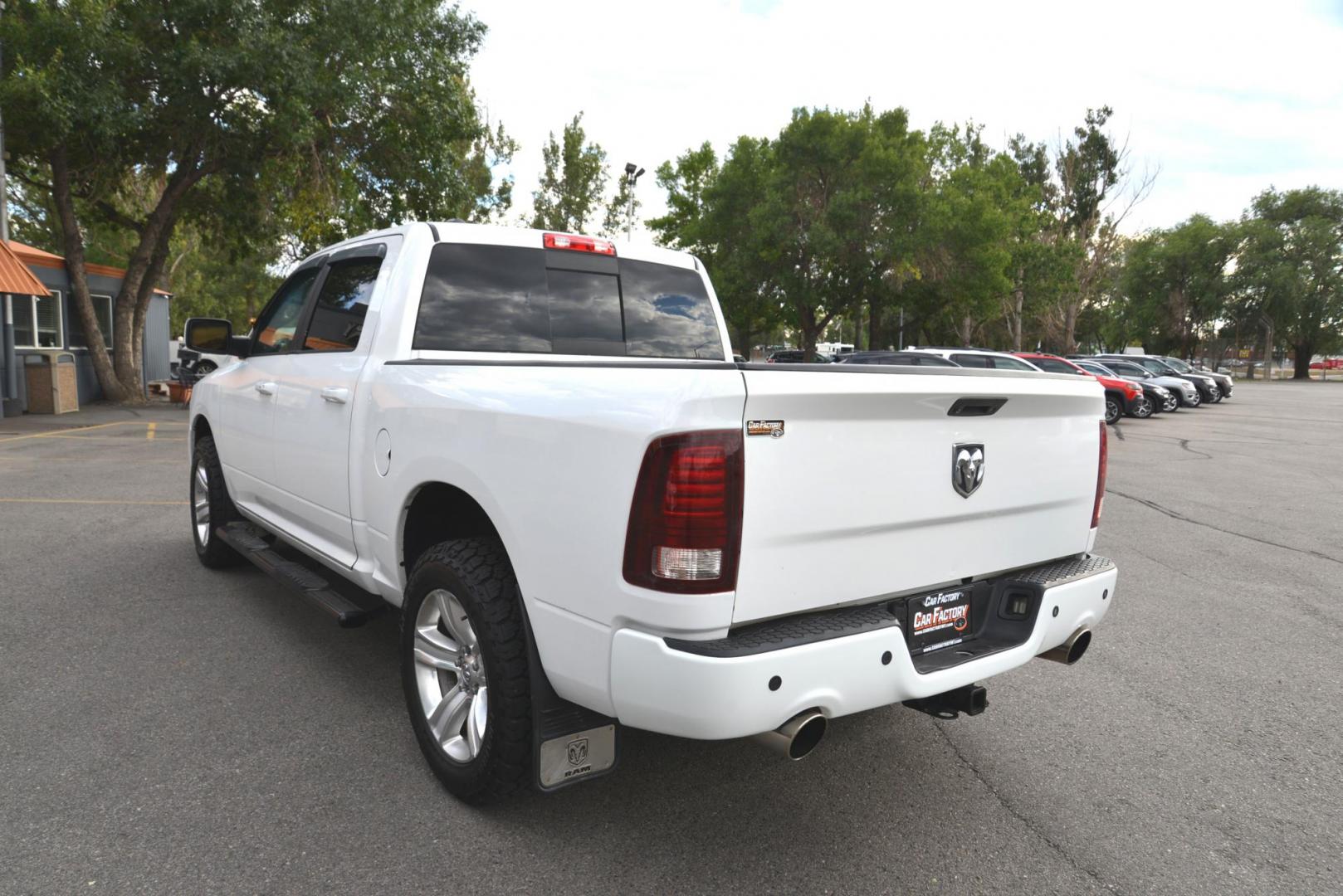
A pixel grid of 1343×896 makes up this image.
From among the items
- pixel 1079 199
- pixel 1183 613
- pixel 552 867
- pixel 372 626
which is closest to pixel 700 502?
pixel 552 867

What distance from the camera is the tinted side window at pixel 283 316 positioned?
4.68 m

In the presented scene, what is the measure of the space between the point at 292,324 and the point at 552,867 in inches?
127

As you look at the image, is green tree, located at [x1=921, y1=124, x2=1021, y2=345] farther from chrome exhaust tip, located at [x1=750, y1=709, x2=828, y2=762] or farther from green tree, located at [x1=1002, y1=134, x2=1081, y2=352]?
chrome exhaust tip, located at [x1=750, y1=709, x2=828, y2=762]

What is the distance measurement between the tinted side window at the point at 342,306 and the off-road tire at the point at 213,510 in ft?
5.53

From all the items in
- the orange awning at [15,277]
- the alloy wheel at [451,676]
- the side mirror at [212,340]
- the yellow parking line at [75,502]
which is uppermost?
the orange awning at [15,277]

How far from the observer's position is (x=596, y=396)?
2.42 m

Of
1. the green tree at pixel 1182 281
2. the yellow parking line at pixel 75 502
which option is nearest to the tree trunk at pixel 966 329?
the green tree at pixel 1182 281

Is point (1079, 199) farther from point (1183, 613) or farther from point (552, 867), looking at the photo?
point (552, 867)

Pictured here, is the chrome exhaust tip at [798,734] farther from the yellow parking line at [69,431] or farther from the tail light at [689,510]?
the yellow parking line at [69,431]

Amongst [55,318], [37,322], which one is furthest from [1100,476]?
[55,318]

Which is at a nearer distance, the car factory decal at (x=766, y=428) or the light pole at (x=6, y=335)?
the car factory decal at (x=766, y=428)

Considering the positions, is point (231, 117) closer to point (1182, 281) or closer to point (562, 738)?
point (562, 738)

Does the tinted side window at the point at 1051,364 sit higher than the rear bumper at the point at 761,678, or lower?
higher

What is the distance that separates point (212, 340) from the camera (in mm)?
5082
